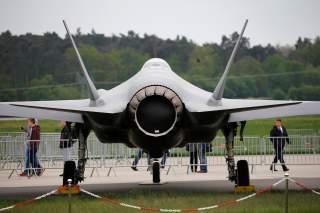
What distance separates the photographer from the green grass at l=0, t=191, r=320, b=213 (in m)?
12.8

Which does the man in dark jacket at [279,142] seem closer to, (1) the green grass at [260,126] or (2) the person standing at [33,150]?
(2) the person standing at [33,150]

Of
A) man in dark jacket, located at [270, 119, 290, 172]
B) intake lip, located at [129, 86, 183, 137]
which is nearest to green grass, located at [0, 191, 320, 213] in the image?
intake lip, located at [129, 86, 183, 137]

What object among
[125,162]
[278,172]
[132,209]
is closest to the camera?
[132,209]

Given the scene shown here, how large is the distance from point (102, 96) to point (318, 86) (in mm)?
40166

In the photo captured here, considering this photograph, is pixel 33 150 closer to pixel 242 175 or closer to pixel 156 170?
pixel 156 170

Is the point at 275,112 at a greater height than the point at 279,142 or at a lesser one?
greater

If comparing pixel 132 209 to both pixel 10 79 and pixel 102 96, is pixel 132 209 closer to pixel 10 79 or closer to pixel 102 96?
pixel 102 96

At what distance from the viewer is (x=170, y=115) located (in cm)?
1344

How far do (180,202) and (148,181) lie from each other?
238 inches

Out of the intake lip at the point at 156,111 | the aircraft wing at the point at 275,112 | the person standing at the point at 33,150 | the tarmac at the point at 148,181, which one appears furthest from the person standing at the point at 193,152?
the intake lip at the point at 156,111

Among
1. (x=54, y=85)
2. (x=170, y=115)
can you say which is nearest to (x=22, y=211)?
(x=170, y=115)

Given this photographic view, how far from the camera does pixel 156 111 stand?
527 inches

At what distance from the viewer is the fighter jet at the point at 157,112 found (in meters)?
13.5

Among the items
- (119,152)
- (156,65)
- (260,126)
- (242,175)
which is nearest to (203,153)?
(119,152)
